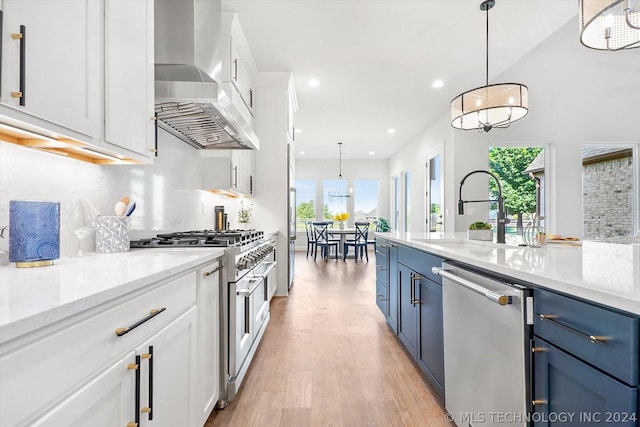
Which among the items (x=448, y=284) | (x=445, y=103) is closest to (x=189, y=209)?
(x=448, y=284)

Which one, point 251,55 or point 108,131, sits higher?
point 251,55

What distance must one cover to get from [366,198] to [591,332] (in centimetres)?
950

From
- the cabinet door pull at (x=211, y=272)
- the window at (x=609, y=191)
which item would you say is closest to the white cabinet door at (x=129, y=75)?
the cabinet door pull at (x=211, y=272)

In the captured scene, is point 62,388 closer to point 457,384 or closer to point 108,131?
point 108,131

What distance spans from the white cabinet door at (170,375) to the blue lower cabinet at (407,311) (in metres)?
1.39

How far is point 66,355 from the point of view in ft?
2.17

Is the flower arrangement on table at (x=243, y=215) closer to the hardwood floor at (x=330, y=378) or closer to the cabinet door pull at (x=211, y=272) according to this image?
the hardwood floor at (x=330, y=378)

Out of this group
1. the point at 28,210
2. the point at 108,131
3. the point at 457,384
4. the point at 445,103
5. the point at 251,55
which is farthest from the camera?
the point at 445,103

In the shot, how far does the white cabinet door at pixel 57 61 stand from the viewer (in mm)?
853

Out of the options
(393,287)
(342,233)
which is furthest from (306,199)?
(393,287)

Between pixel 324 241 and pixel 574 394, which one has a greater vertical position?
pixel 574 394

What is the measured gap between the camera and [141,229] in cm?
202

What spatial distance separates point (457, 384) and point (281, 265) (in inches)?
117

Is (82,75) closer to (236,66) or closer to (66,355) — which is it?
(66,355)
